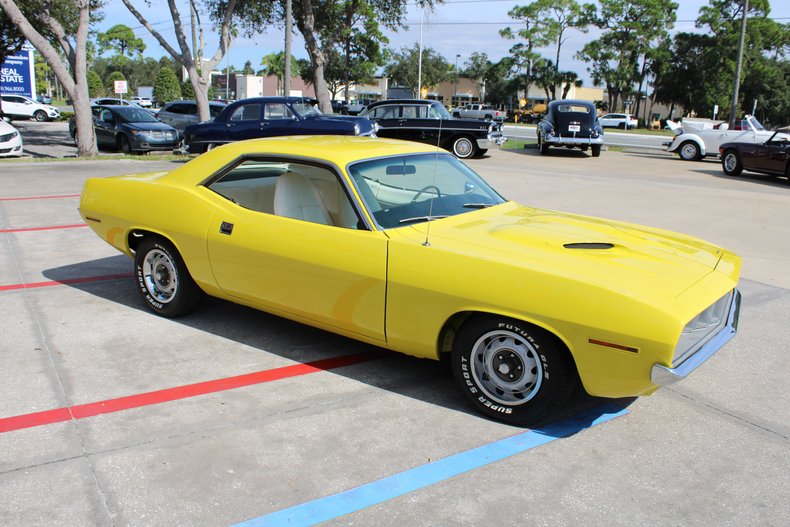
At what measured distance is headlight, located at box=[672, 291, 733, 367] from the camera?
348cm

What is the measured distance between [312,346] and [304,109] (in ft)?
43.7

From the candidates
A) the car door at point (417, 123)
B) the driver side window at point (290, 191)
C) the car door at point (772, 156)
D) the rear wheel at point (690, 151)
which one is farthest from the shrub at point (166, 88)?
the driver side window at point (290, 191)

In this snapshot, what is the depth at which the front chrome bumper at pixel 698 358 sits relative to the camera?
3312 millimetres

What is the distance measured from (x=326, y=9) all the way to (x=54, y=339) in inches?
1060

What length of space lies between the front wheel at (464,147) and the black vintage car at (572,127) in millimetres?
3412

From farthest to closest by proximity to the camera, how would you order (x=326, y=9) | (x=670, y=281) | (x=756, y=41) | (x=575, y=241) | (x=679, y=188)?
(x=756, y=41) → (x=326, y=9) → (x=679, y=188) → (x=575, y=241) → (x=670, y=281)

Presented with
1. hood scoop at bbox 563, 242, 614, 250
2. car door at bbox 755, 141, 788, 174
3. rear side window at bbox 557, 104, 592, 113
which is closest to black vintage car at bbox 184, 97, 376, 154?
rear side window at bbox 557, 104, 592, 113

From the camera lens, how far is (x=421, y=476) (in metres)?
3.30

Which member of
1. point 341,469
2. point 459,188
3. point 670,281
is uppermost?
point 459,188

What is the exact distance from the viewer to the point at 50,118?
134 ft

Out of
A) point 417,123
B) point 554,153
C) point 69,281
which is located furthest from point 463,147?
point 69,281

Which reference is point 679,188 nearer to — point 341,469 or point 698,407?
point 698,407

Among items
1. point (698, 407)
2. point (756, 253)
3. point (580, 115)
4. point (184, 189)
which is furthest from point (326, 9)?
point (698, 407)

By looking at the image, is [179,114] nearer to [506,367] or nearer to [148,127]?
[148,127]
